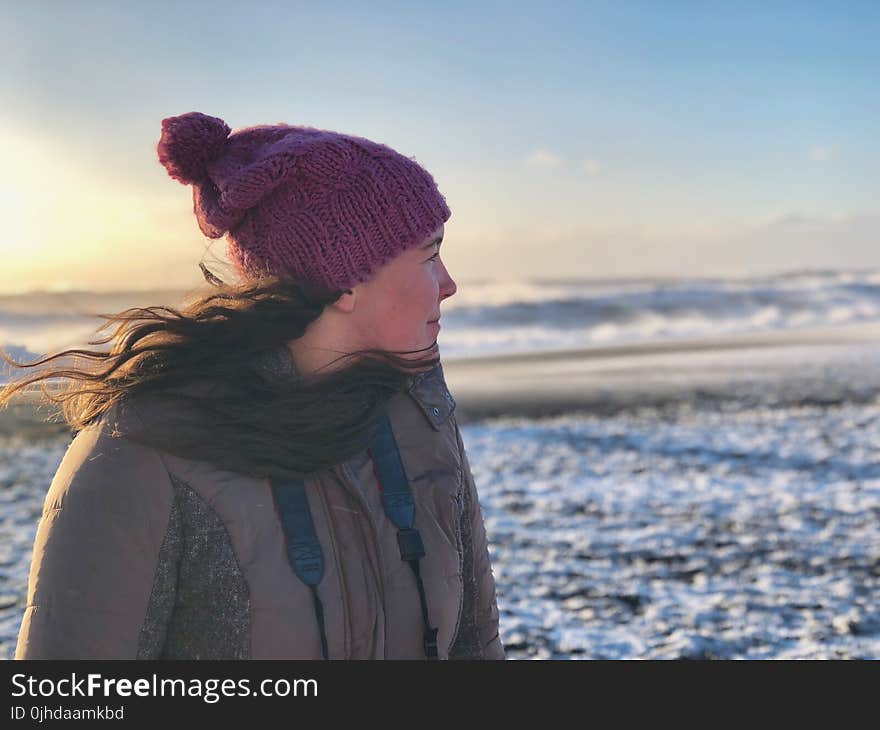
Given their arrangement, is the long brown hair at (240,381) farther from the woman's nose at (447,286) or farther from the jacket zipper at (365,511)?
the woman's nose at (447,286)

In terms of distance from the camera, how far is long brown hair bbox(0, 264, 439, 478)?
198cm

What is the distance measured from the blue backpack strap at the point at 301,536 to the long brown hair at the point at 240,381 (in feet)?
0.13

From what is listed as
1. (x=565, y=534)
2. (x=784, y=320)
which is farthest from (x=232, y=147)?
(x=784, y=320)

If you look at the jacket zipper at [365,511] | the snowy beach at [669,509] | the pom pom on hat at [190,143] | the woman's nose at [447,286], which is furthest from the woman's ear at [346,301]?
the snowy beach at [669,509]

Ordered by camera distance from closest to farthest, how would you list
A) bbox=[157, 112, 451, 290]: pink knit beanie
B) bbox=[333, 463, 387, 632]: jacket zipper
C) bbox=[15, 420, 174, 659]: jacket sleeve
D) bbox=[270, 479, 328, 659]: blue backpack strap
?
1. bbox=[15, 420, 174, 659]: jacket sleeve
2. bbox=[270, 479, 328, 659]: blue backpack strap
3. bbox=[333, 463, 387, 632]: jacket zipper
4. bbox=[157, 112, 451, 290]: pink knit beanie

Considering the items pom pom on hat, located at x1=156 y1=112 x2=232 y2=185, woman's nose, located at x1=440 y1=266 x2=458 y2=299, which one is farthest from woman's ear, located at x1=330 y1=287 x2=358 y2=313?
pom pom on hat, located at x1=156 y1=112 x2=232 y2=185

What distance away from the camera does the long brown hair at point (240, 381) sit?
1978 millimetres

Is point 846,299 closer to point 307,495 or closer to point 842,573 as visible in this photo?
point 842,573

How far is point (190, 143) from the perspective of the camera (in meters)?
2.31

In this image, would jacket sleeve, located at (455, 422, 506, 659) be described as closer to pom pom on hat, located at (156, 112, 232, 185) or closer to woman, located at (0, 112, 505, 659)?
woman, located at (0, 112, 505, 659)

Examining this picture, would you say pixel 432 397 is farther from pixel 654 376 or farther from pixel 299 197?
pixel 654 376

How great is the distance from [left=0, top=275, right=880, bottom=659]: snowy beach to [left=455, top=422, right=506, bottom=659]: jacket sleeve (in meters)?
2.87

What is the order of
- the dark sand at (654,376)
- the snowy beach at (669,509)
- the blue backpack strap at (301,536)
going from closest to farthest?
the blue backpack strap at (301,536), the snowy beach at (669,509), the dark sand at (654,376)

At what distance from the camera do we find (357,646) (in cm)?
196
